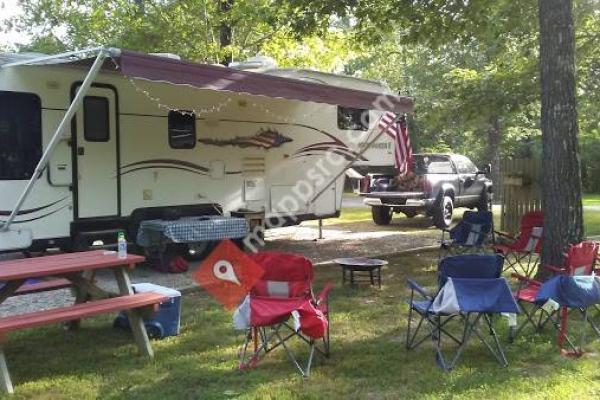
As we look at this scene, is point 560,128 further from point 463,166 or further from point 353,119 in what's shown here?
point 463,166

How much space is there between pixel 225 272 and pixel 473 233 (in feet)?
14.7

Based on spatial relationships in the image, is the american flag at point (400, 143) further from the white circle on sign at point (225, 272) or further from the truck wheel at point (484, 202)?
the white circle on sign at point (225, 272)

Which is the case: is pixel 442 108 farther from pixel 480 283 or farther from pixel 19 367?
pixel 19 367

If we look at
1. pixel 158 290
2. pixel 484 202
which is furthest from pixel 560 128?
pixel 484 202

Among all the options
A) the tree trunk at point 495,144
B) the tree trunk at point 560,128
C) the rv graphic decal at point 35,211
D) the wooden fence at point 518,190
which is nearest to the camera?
the tree trunk at point 560,128

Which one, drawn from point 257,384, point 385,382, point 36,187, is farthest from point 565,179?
point 36,187

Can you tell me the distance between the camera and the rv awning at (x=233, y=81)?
6.02m

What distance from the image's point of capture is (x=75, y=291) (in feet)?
18.8

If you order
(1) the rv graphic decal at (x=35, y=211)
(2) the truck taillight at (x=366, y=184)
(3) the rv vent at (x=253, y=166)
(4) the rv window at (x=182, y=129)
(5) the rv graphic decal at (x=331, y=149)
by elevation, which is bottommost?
(1) the rv graphic decal at (x=35, y=211)

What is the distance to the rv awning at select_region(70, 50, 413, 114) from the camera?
6.02 metres

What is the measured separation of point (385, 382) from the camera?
4.43 m

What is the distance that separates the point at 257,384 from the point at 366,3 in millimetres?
6927

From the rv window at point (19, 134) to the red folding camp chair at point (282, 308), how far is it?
392cm

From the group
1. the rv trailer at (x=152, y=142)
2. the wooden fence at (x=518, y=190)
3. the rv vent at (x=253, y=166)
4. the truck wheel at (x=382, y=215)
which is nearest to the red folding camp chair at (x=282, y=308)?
the rv trailer at (x=152, y=142)
